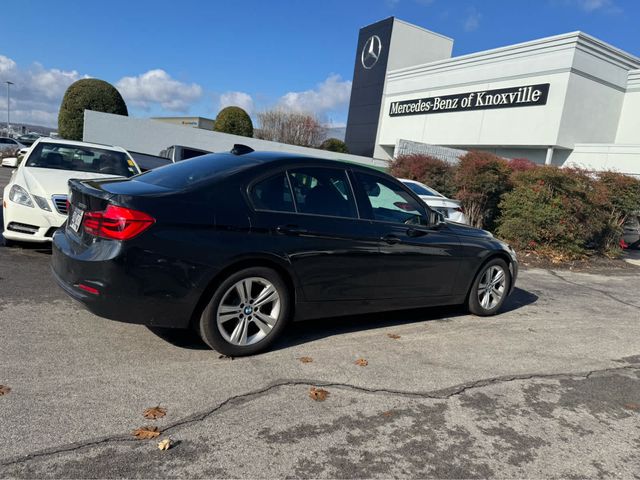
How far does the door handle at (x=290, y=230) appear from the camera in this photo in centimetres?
389

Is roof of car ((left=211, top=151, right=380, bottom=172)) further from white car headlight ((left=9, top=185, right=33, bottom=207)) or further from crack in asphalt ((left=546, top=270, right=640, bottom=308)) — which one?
crack in asphalt ((left=546, top=270, right=640, bottom=308))

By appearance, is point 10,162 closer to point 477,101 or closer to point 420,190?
point 420,190

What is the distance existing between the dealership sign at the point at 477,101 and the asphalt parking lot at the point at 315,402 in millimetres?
24656

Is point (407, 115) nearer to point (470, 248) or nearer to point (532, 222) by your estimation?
point (532, 222)

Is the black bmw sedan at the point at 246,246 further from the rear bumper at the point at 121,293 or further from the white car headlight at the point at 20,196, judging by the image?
the white car headlight at the point at 20,196

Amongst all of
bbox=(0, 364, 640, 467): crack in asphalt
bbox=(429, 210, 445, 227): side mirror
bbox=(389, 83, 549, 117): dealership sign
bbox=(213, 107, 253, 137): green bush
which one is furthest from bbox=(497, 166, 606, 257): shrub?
bbox=(213, 107, 253, 137): green bush

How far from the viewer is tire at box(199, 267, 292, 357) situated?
371 centimetres

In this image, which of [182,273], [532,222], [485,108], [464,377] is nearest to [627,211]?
[532,222]

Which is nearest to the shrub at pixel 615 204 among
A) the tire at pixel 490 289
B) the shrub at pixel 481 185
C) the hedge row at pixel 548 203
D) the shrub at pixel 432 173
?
the hedge row at pixel 548 203

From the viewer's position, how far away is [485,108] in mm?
29484

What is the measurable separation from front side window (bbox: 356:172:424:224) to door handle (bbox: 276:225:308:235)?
2.73 feet

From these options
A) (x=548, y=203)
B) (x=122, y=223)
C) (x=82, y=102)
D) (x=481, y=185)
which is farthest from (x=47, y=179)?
(x=82, y=102)

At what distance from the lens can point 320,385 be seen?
361 centimetres

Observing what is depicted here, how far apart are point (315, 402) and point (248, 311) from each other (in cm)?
93
